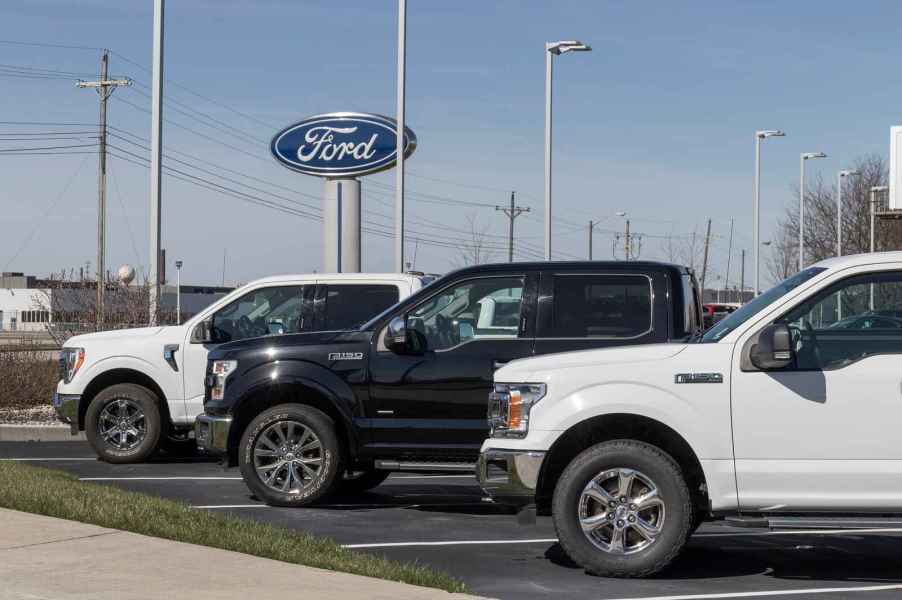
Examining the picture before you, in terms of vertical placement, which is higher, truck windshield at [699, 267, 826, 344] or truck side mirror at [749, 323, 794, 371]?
truck windshield at [699, 267, 826, 344]

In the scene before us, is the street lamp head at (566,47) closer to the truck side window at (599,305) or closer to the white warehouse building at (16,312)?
the truck side window at (599,305)

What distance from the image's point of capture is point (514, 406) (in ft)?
29.4

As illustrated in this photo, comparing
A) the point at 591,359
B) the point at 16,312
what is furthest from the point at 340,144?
the point at 16,312

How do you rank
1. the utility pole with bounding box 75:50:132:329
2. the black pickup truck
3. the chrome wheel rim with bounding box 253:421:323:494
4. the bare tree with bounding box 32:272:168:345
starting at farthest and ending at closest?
the utility pole with bounding box 75:50:132:329, the bare tree with bounding box 32:272:168:345, the chrome wheel rim with bounding box 253:421:323:494, the black pickup truck

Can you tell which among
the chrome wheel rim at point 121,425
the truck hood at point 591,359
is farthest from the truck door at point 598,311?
the chrome wheel rim at point 121,425

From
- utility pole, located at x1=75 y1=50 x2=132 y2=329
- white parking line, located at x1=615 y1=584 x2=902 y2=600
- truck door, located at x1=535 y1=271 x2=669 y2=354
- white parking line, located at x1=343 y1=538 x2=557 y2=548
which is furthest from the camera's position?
utility pole, located at x1=75 y1=50 x2=132 y2=329

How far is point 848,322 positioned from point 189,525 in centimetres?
468

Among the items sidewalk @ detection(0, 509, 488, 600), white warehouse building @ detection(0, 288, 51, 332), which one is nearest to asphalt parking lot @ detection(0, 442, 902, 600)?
sidewalk @ detection(0, 509, 488, 600)

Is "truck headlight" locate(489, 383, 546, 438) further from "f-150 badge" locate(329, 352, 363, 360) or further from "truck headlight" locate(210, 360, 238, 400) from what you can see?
"truck headlight" locate(210, 360, 238, 400)

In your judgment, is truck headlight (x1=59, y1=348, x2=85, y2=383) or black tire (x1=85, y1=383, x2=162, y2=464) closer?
black tire (x1=85, y1=383, x2=162, y2=464)

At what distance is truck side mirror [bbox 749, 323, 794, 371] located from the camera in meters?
8.26

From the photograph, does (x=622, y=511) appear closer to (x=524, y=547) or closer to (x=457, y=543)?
(x=524, y=547)

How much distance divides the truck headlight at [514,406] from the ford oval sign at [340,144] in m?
18.2

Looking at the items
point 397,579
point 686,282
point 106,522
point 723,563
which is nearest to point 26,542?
point 106,522
